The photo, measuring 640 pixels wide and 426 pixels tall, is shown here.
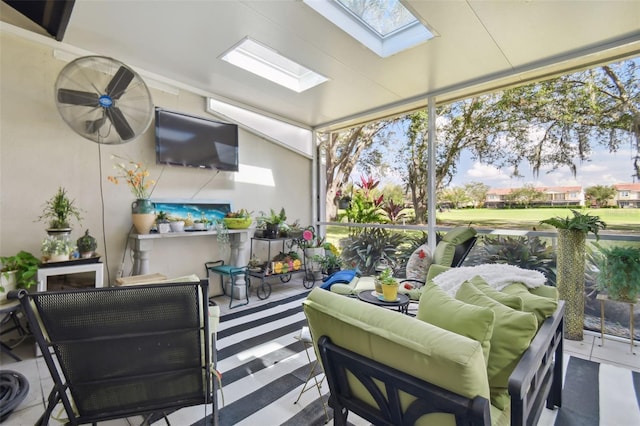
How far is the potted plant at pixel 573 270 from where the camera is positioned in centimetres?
271

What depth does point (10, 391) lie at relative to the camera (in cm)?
181

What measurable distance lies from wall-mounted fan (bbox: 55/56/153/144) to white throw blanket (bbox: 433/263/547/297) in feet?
8.87

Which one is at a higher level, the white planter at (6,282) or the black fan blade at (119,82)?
the black fan blade at (119,82)

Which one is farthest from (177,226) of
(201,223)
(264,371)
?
(264,371)

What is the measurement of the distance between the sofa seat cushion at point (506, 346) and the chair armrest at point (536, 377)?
5 centimetres

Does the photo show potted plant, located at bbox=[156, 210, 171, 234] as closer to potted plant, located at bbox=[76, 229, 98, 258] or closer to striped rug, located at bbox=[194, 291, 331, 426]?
potted plant, located at bbox=[76, 229, 98, 258]

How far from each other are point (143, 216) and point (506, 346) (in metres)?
3.30

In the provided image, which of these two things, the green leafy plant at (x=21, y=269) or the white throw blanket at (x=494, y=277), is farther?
the green leafy plant at (x=21, y=269)

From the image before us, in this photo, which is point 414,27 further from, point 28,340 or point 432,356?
point 28,340

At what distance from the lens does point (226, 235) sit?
12.7 ft

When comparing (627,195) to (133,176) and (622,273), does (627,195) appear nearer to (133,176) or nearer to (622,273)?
(622,273)

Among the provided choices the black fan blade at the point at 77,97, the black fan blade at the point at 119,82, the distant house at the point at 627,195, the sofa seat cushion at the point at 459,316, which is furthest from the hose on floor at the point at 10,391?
the distant house at the point at 627,195

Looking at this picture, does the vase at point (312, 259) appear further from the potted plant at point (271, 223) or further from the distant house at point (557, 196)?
the distant house at point (557, 196)

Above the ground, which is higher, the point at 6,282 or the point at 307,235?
the point at 307,235
